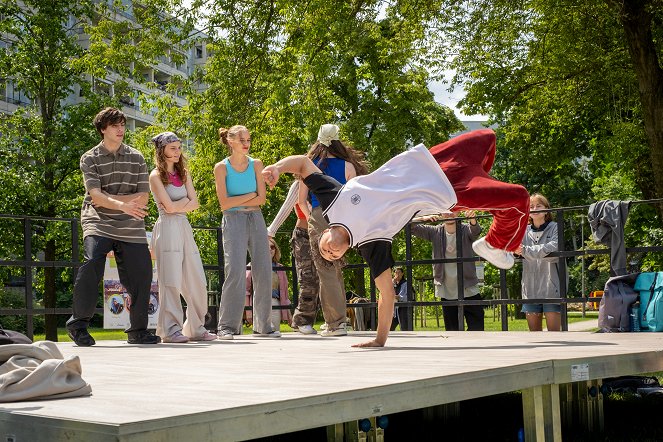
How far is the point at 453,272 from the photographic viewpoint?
1042 centimetres

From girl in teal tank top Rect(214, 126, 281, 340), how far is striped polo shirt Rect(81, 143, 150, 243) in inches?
33.7

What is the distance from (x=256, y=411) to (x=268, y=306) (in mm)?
5816

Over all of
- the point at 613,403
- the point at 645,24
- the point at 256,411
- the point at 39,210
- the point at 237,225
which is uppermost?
the point at 645,24

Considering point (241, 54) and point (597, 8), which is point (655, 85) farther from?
point (241, 54)

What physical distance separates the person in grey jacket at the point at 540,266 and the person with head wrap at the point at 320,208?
2.15 m

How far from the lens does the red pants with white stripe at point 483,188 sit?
645cm

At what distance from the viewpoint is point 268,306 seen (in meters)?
8.85

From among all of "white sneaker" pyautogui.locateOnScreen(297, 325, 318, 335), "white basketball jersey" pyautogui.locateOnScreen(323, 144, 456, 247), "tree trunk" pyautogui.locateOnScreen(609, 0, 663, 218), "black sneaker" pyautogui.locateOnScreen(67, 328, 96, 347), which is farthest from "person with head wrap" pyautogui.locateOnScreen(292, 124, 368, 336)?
"tree trunk" pyautogui.locateOnScreen(609, 0, 663, 218)

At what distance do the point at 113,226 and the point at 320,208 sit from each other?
1973 mm

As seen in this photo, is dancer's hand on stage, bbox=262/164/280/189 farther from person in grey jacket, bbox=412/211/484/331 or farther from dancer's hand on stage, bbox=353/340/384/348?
person in grey jacket, bbox=412/211/484/331

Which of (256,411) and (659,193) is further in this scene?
(659,193)

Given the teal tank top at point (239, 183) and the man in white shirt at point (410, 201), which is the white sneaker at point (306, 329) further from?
the man in white shirt at point (410, 201)

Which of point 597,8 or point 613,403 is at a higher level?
point 597,8

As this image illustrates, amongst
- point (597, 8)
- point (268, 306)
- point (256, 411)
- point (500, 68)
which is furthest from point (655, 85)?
point (256, 411)
